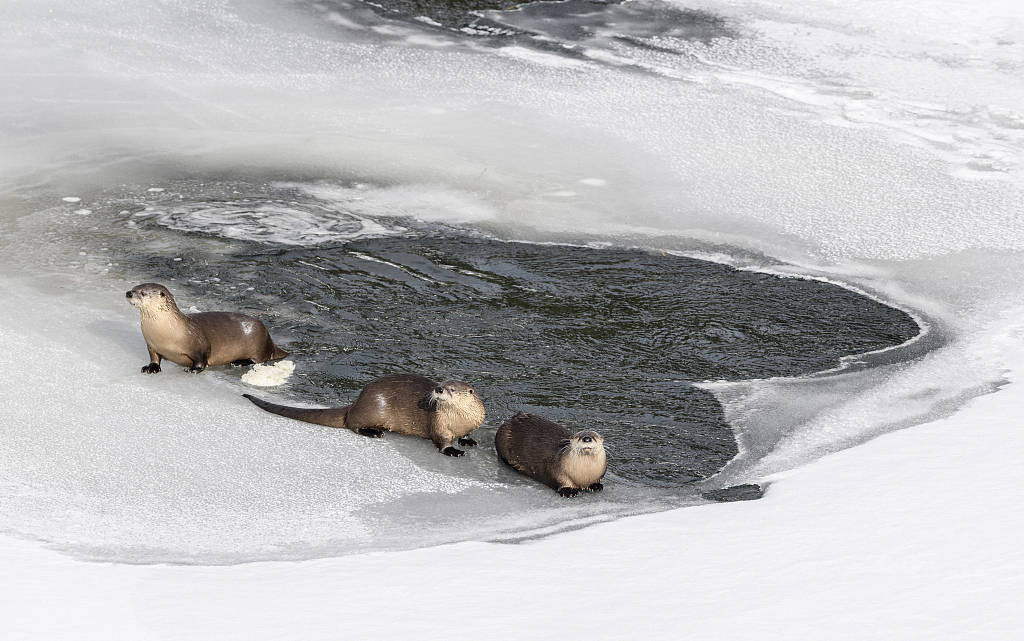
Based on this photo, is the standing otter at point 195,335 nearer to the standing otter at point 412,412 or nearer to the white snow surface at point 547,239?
the white snow surface at point 547,239

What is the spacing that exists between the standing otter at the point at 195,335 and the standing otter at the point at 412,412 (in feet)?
1.64

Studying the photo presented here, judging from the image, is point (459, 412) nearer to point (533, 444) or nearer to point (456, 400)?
point (456, 400)

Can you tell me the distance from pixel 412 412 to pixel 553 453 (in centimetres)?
59

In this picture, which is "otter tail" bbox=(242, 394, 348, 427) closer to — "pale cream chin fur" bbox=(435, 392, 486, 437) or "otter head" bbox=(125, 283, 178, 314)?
"pale cream chin fur" bbox=(435, 392, 486, 437)

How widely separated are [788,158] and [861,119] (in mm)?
845

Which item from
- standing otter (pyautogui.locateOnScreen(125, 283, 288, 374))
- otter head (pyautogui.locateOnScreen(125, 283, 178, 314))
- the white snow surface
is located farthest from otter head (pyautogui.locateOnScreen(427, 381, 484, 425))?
otter head (pyautogui.locateOnScreen(125, 283, 178, 314))

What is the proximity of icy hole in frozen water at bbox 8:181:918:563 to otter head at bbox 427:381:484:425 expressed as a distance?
0.17m

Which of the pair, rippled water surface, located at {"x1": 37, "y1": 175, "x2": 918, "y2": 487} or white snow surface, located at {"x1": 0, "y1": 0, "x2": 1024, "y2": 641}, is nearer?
white snow surface, located at {"x1": 0, "y1": 0, "x2": 1024, "y2": 641}

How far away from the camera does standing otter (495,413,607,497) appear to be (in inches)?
157

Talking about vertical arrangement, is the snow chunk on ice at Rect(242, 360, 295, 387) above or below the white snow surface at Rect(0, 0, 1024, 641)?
below

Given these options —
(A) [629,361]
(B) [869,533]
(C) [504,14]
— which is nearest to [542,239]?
(A) [629,361]

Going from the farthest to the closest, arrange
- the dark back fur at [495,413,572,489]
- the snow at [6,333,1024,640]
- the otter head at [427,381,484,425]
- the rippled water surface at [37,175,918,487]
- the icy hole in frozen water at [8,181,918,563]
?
the rippled water surface at [37,175,918,487]
the otter head at [427,381,484,425]
the dark back fur at [495,413,572,489]
the icy hole in frozen water at [8,181,918,563]
the snow at [6,333,1024,640]

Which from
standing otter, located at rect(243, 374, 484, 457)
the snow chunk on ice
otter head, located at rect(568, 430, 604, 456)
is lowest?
the snow chunk on ice

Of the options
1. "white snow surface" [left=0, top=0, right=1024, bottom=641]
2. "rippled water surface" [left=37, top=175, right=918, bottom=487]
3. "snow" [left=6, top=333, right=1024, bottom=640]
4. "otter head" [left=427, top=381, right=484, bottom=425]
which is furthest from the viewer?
"rippled water surface" [left=37, top=175, right=918, bottom=487]
